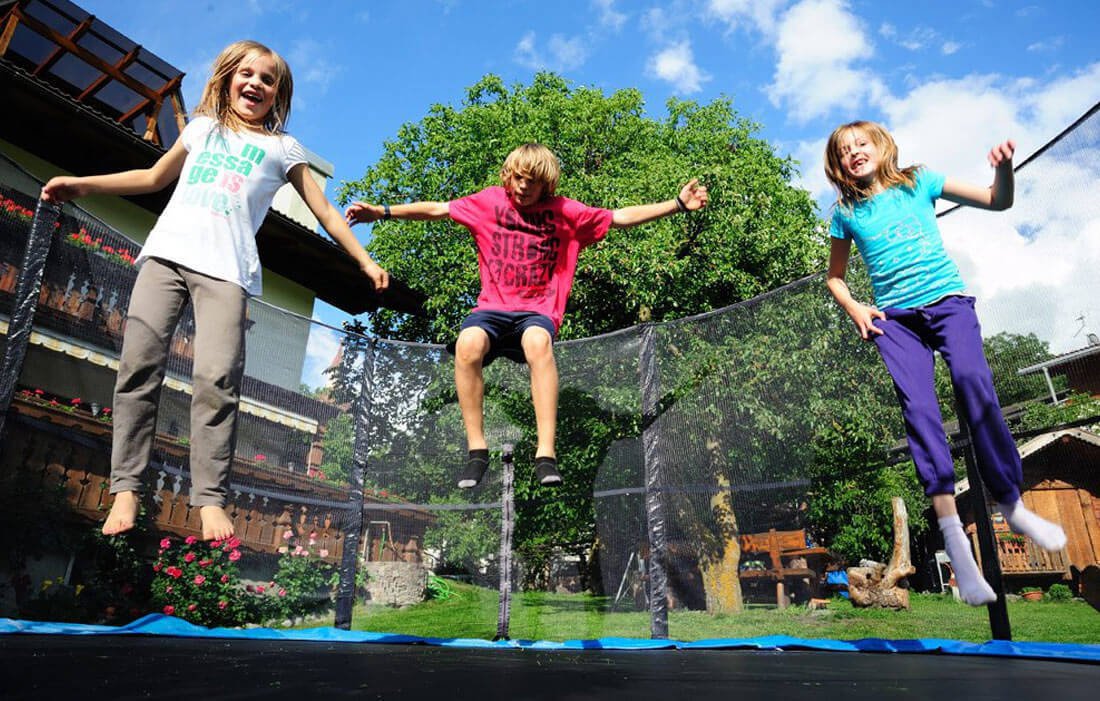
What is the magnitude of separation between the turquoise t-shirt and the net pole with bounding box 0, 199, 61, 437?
294cm

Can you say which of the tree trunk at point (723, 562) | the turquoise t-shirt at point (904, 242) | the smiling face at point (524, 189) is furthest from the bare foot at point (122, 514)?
the tree trunk at point (723, 562)

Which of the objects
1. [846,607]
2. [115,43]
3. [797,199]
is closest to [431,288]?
[115,43]

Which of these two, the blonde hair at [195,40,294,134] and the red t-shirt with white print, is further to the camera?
the red t-shirt with white print

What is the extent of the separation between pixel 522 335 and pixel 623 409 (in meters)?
1.45

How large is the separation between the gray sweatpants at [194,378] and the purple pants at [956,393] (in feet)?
5.64

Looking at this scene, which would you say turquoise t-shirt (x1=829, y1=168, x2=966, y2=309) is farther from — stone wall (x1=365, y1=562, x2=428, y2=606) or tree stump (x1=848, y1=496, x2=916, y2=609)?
stone wall (x1=365, y1=562, x2=428, y2=606)

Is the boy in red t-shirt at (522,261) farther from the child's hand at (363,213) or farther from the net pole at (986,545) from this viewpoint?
the net pole at (986,545)

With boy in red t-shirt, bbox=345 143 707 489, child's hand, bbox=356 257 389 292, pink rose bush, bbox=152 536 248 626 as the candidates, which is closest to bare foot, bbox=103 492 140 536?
child's hand, bbox=356 257 389 292

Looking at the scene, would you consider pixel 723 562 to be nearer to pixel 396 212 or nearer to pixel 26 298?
pixel 396 212

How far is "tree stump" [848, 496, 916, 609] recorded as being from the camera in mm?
2955

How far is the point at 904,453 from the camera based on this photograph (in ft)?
9.30

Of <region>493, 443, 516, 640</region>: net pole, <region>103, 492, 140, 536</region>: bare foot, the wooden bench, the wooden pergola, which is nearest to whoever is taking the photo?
<region>103, 492, 140, 536</region>: bare foot

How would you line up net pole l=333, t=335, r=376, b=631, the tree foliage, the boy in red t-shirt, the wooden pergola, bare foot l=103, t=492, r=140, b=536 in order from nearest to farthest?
bare foot l=103, t=492, r=140, b=536, the boy in red t-shirt, net pole l=333, t=335, r=376, b=631, the wooden pergola, the tree foliage

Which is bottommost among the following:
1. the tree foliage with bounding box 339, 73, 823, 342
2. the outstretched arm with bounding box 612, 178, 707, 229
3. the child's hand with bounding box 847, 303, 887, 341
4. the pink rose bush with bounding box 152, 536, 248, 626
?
the pink rose bush with bounding box 152, 536, 248, 626
